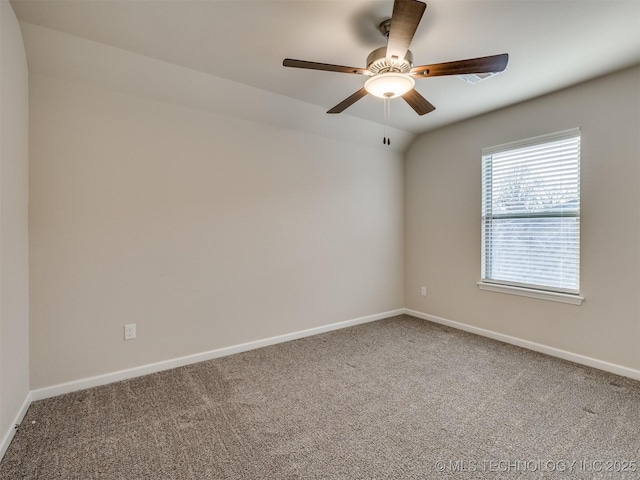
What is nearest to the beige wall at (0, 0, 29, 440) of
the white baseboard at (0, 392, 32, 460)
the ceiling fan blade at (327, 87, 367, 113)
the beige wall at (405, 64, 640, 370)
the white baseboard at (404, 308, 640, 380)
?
the white baseboard at (0, 392, 32, 460)

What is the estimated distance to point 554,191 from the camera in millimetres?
2949

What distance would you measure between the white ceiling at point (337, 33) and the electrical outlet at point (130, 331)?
2057mm

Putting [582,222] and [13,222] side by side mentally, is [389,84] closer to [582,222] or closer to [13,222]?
[582,222]

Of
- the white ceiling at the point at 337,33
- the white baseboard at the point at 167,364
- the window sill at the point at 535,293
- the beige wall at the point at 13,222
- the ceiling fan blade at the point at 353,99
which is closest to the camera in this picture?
the beige wall at the point at 13,222

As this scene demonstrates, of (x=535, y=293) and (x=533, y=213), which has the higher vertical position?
(x=533, y=213)

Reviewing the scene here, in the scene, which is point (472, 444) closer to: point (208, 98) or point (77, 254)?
point (77, 254)

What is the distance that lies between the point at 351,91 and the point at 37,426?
3.28 meters

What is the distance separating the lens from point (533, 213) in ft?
10.2

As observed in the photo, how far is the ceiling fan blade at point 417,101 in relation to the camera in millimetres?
2189

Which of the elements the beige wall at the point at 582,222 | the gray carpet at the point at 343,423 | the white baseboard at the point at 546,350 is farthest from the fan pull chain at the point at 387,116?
the white baseboard at the point at 546,350

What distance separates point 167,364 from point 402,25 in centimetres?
293

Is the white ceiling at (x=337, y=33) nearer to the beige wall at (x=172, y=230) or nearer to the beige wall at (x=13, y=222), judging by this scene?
the beige wall at (x=13, y=222)

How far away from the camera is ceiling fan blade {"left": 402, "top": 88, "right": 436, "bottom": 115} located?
2.19m

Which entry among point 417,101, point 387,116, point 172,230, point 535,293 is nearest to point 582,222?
point 535,293
